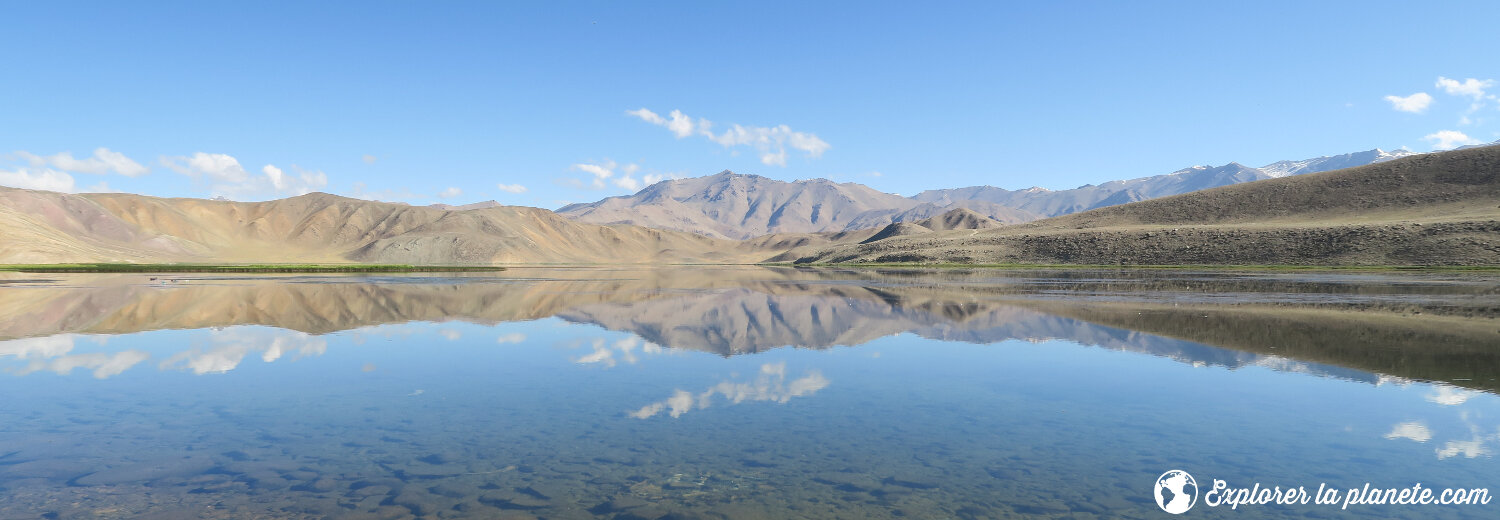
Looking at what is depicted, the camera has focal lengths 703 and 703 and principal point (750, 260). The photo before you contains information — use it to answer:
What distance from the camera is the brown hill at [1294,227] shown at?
105 m

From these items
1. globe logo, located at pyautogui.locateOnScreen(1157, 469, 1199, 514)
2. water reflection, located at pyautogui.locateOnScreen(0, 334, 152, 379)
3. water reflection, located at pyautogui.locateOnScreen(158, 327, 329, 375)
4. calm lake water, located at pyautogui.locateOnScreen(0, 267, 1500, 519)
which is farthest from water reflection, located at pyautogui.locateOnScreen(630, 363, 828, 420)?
water reflection, located at pyautogui.locateOnScreen(0, 334, 152, 379)

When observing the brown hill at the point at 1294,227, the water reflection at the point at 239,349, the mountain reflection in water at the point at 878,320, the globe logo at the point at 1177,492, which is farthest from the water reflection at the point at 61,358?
the brown hill at the point at 1294,227

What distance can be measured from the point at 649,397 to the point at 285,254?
722ft

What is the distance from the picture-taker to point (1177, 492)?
10.2 metres

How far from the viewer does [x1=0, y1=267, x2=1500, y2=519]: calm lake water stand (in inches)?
395

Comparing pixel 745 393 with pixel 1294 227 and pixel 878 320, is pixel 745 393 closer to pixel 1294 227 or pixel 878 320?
pixel 878 320

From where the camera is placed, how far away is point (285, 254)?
645ft

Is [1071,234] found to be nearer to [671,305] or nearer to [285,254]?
[671,305]

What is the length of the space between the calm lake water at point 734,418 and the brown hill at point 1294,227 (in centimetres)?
9745

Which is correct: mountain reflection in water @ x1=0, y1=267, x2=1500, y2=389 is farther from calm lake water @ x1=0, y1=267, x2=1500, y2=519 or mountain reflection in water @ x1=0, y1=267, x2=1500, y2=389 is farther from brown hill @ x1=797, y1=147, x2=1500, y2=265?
brown hill @ x1=797, y1=147, x2=1500, y2=265

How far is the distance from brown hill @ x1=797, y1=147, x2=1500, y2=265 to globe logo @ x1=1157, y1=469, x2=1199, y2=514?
396 feet

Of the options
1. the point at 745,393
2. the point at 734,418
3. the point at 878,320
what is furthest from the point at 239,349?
the point at 878,320

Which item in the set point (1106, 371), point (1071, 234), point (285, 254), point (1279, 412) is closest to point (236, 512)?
point (1279, 412)

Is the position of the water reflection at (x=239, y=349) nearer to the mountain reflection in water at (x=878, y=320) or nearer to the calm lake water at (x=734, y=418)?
the mountain reflection in water at (x=878, y=320)
